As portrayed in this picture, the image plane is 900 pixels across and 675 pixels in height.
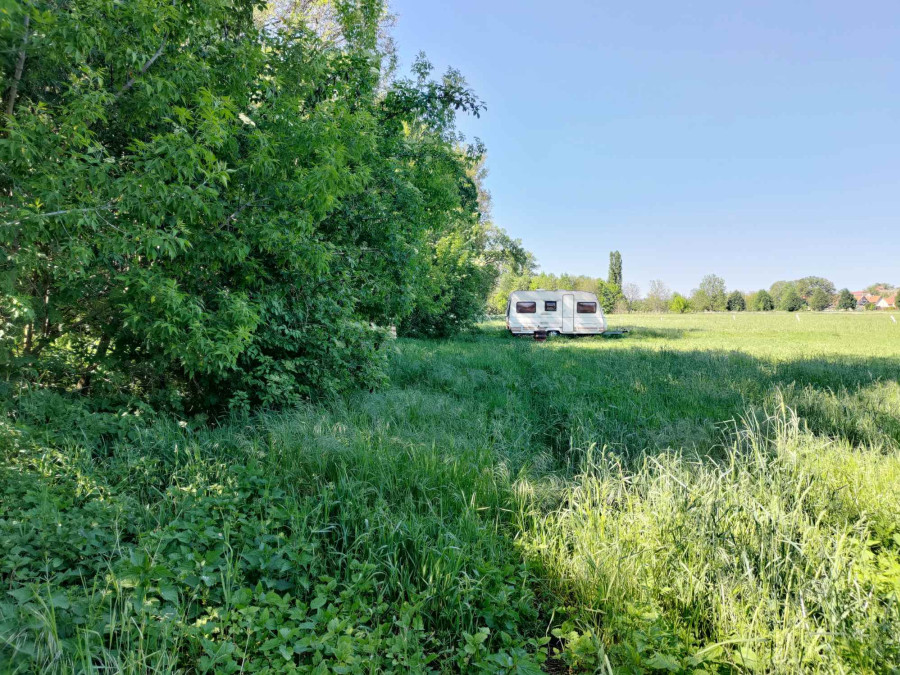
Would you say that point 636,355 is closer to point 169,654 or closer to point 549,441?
point 549,441

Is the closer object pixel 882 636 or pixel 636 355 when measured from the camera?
pixel 882 636

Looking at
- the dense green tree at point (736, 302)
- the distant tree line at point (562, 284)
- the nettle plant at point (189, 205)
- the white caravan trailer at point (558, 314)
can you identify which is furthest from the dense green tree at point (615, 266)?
the nettle plant at point (189, 205)

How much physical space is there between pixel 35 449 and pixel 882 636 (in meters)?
5.55

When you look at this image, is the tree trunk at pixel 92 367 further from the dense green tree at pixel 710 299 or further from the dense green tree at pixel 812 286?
the dense green tree at pixel 812 286

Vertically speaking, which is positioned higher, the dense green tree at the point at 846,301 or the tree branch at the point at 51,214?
the dense green tree at the point at 846,301

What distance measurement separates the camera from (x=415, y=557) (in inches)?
107

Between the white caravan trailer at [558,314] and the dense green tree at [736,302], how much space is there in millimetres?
71771

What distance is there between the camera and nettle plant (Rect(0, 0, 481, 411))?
145 inches

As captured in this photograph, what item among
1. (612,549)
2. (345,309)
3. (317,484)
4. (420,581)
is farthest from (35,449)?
(612,549)

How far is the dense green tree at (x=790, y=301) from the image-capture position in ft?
251

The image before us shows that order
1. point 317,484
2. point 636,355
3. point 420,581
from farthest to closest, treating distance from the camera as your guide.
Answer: point 636,355 < point 317,484 < point 420,581

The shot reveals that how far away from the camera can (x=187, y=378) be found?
18.8 feet

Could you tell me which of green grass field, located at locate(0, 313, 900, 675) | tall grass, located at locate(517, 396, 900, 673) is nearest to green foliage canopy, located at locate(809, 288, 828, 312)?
green grass field, located at locate(0, 313, 900, 675)

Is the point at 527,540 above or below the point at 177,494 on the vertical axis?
below
